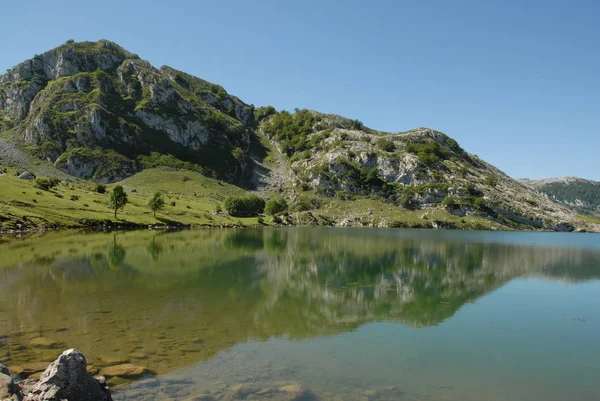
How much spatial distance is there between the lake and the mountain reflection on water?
18 cm

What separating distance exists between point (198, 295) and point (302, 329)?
12.6 m

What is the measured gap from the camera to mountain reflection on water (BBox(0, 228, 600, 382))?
2147cm

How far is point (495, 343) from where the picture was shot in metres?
24.8

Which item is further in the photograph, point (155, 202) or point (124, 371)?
point (155, 202)

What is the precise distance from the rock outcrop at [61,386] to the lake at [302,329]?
6.81 feet

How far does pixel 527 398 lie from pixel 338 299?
66.5 feet

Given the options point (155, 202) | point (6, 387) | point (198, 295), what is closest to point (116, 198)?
point (155, 202)

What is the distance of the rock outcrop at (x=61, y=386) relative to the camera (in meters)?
12.7

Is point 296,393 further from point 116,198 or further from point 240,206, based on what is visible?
point 240,206

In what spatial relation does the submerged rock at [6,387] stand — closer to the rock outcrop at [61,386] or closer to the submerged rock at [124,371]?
the rock outcrop at [61,386]

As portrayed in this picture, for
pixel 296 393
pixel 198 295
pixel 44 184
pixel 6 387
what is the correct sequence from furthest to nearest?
pixel 44 184
pixel 198 295
pixel 296 393
pixel 6 387

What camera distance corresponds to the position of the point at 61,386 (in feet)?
42.3

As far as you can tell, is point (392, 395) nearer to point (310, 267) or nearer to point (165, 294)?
point (165, 294)

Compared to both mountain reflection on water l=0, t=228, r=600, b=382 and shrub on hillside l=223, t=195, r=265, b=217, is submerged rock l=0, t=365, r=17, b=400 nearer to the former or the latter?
mountain reflection on water l=0, t=228, r=600, b=382
